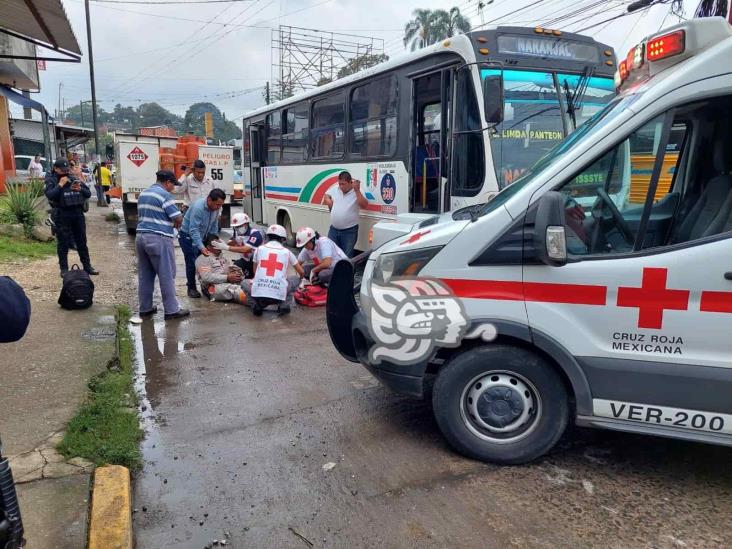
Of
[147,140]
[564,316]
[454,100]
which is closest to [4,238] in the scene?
[147,140]

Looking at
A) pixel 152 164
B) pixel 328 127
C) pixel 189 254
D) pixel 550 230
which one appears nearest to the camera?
pixel 550 230

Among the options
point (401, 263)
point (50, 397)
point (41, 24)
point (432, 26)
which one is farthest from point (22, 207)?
point (432, 26)

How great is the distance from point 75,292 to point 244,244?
258 cm

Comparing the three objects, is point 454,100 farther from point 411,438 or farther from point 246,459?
point 246,459

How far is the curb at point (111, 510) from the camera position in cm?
272

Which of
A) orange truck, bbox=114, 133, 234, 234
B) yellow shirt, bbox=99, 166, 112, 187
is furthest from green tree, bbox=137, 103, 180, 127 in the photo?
orange truck, bbox=114, 133, 234, 234

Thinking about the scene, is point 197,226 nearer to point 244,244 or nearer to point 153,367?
point 244,244

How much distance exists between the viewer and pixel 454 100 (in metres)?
6.79

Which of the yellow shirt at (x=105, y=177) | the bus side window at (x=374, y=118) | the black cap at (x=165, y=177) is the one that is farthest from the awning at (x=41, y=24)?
the yellow shirt at (x=105, y=177)

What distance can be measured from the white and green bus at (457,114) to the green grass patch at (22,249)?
538 centimetres

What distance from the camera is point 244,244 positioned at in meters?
8.62

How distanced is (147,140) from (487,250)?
15.3 m

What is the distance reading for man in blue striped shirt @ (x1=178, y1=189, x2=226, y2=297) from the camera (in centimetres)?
782

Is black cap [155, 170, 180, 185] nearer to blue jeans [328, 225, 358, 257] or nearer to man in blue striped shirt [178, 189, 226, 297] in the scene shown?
man in blue striped shirt [178, 189, 226, 297]
